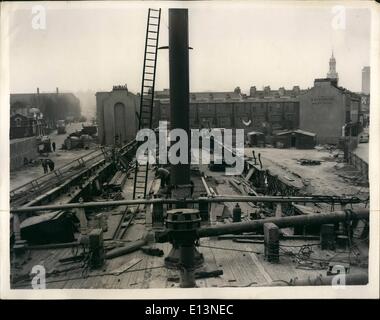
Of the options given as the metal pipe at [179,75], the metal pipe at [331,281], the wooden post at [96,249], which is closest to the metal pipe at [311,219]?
the metal pipe at [331,281]

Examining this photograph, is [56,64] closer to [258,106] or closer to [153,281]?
[153,281]

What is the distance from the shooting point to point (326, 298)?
7230 millimetres

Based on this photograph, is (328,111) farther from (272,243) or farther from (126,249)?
(126,249)

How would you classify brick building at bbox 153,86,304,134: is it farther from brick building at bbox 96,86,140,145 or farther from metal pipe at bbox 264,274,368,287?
metal pipe at bbox 264,274,368,287

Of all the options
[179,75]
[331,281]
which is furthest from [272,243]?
[179,75]

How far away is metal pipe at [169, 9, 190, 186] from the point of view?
7387 mm

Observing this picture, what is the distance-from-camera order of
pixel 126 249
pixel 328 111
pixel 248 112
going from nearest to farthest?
pixel 126 249 < pixel 328 111 < pixel 248 112

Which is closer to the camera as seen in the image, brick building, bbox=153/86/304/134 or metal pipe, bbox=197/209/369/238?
metal pipe, bbox=197/209/369/238

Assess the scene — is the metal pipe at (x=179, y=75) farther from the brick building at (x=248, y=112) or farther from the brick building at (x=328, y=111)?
the brick building at (x=248, y=112)

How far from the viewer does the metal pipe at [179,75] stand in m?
7.39

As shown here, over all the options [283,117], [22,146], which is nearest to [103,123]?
[22,146]

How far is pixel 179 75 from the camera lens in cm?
769

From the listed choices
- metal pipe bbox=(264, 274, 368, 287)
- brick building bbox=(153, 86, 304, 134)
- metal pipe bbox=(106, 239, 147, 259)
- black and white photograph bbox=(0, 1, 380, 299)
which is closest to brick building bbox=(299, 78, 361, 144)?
brick building bbox=(153, 86, 304, 134)

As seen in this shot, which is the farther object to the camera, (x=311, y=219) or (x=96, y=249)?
(x=311, y=219)
